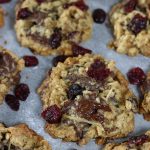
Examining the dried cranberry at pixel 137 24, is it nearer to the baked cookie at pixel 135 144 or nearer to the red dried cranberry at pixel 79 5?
the red dried cranberry at pixel 79 5

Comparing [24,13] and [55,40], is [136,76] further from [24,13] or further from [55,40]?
[24,13]

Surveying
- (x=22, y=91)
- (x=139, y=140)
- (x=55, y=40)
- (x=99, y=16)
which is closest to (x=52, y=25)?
(x=55, y=40)

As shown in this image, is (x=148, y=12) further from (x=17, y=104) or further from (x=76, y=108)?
(x=17, y=104)

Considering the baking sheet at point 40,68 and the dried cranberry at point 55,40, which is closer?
the baking sheet at point 40,68

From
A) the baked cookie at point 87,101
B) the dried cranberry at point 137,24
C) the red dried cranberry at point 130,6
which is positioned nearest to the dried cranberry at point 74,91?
the baked cookie at point 87,101

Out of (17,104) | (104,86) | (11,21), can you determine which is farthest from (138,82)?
(11,21)

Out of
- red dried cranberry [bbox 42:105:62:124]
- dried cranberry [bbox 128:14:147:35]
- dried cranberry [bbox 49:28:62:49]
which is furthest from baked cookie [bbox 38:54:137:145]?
dried cranberry [bbox 128:14:147:35]
